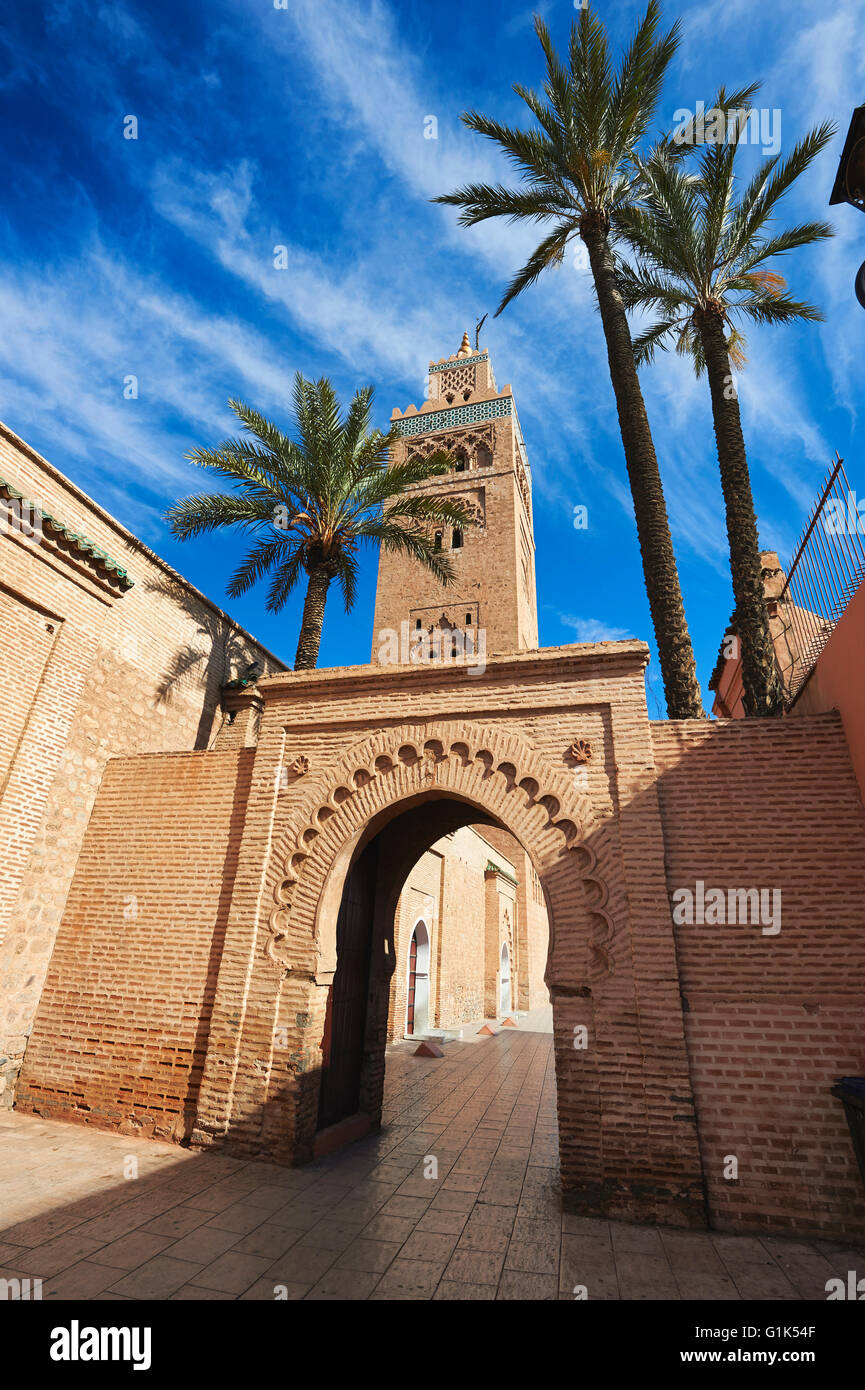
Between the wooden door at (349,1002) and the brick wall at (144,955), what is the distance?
4.00 ft

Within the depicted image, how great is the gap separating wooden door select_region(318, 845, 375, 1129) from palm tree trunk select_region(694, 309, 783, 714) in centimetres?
505

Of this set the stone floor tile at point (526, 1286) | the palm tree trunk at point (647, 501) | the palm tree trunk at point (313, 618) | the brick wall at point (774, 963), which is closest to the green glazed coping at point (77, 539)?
the palm tree trunk at point (313, 618)

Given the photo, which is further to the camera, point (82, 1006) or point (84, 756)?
point (84, 756)

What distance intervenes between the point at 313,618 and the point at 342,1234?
776cm

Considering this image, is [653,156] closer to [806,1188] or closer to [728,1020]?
[728,1020]

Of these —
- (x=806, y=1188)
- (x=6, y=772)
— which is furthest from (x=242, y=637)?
(x=806, y=1188)

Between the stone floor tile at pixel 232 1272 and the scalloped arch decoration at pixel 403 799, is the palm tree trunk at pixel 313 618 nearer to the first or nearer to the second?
the scalloped arch decoration at pixel 403 799

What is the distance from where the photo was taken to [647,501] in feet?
27.7

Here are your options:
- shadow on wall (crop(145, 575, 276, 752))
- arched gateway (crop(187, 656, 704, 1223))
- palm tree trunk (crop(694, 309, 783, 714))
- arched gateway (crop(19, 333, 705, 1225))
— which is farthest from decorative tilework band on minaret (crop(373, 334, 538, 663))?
arched gateway (crop(187, 656, 704, 1223))

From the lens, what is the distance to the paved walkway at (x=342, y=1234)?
367 centimetres

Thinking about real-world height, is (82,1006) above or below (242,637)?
below

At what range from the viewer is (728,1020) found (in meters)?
4.91
